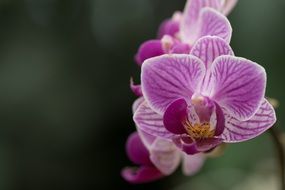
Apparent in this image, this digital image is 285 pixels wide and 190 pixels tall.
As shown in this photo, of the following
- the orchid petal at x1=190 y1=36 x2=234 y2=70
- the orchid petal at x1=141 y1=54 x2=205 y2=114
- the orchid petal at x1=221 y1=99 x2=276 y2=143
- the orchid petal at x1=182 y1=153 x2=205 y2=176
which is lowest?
the orchid petal at x1=182 y1=153 x2=205 y2=176

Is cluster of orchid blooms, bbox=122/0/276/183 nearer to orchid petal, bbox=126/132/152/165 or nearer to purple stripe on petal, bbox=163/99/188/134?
purple stripe on petal, bbox=163/99/188/134

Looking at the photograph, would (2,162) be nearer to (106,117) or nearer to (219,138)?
(106,117)

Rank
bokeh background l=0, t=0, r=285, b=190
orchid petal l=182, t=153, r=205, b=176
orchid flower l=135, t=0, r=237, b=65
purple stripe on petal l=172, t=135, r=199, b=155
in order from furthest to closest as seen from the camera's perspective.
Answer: bokeh background l=0, t=0, r=285, b=190
orchid petal l=182, t=153, r=205, b=176
orchid flower l=135, t=0, r=237, b=65
purple stripe on petal l=172, t=135, r=199, b=155

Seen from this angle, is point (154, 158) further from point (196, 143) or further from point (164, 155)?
point (196, 143)

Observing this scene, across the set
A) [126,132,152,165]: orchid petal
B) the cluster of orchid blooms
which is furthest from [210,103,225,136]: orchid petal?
[126,132,152,165]: orchid petal

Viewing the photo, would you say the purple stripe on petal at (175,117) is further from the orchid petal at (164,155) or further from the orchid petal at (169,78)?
the orchid petal at (164,155)

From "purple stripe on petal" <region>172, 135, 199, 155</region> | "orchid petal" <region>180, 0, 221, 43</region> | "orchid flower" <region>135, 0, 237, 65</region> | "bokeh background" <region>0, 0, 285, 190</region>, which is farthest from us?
"bokeh background" <region>0, 0, 285, 190</region>

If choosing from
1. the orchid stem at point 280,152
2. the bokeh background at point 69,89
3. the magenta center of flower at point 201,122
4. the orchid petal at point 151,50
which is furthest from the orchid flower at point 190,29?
the bokeh background at point 69,89
